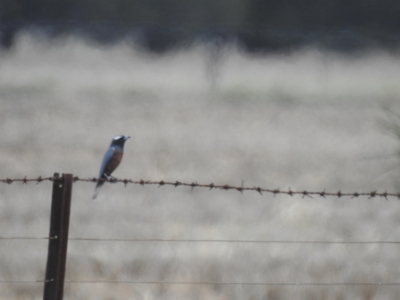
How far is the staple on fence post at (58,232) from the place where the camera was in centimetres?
250

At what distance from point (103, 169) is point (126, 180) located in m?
2.17

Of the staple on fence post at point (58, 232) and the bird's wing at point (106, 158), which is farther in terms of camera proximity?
the bird's wing at point (106, 158)

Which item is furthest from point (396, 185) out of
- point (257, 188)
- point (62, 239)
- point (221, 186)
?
point (62, 239)

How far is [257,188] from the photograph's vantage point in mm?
2760

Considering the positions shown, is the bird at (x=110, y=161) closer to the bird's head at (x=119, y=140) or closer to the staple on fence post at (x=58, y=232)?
the bird's head at (x=119, y=140)

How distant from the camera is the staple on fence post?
2.50 metres


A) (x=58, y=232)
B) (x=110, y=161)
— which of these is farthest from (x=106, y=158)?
(x=58, y=232)

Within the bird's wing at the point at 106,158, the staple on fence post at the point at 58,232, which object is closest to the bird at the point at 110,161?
the bird's wing at the point at 106,158

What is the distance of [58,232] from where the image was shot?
8.20ft

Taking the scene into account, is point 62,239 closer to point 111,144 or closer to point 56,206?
point 56,206

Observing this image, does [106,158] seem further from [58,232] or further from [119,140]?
[58,232]

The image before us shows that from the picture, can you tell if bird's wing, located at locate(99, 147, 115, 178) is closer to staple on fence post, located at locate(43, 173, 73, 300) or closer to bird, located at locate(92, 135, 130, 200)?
bird, located at locate(92, 135, 130, 200)

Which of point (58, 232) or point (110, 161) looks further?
point (110, 161)

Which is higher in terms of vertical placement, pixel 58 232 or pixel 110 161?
pixel 110 161
